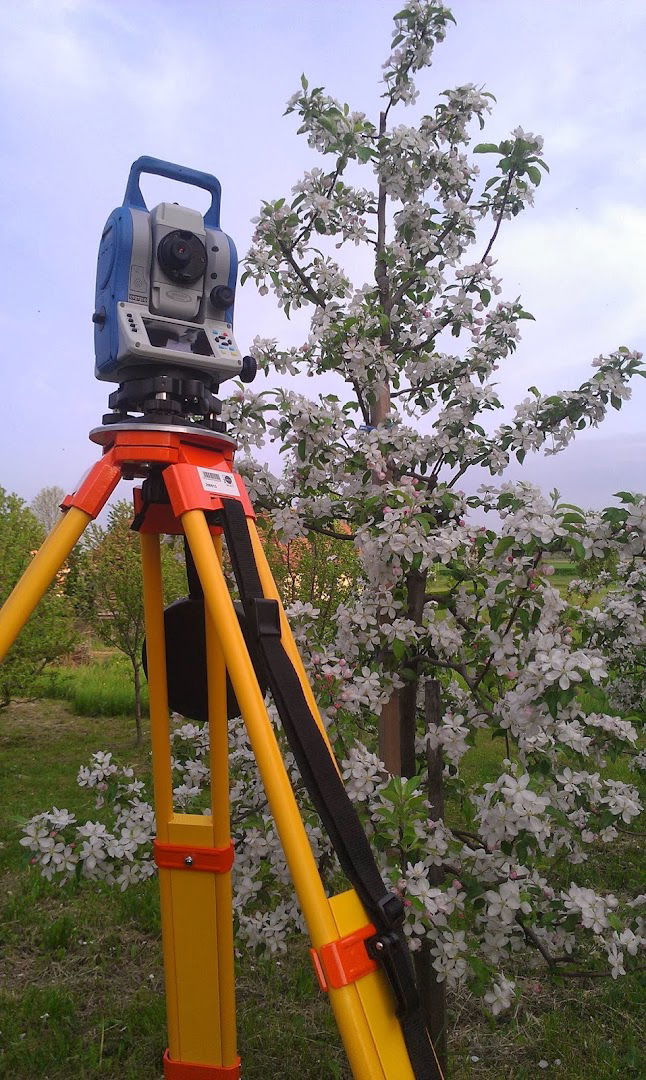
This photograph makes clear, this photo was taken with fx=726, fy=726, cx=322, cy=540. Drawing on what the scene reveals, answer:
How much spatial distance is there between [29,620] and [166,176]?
6178mm

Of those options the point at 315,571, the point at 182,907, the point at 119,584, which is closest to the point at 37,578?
the point at 182,907

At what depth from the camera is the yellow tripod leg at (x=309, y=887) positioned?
123 centimetres

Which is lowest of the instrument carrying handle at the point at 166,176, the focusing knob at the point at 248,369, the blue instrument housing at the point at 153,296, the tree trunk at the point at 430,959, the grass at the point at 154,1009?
the grass at the point at 154,1009

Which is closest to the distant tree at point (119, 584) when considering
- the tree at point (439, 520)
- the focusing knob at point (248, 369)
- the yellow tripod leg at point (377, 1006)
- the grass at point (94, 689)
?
the grass at point (94, 689)

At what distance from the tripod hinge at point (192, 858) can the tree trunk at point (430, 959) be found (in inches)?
29.2

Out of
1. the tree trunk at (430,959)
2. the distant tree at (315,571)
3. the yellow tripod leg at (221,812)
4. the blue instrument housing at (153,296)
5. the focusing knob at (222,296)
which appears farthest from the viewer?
the distant tree at (315,571)

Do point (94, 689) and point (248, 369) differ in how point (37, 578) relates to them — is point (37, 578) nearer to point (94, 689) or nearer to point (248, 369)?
point (248, 369)

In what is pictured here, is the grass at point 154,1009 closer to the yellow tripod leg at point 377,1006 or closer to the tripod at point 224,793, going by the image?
the tripod at point 224,793

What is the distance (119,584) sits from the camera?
22.5 feet

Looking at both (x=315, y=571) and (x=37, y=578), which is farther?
(x=315, y=571)

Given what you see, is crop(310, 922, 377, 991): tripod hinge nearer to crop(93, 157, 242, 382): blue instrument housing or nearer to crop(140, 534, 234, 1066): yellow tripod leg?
crop(140, 534, 234, 1066): yellow tripod leg

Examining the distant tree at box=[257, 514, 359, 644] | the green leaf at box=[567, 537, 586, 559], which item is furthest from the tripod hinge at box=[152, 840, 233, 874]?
the distant tree at box=[257, 514, 359, 644]

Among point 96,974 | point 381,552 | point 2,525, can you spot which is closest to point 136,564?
point 2,525

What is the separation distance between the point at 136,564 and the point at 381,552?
16.8 ft
